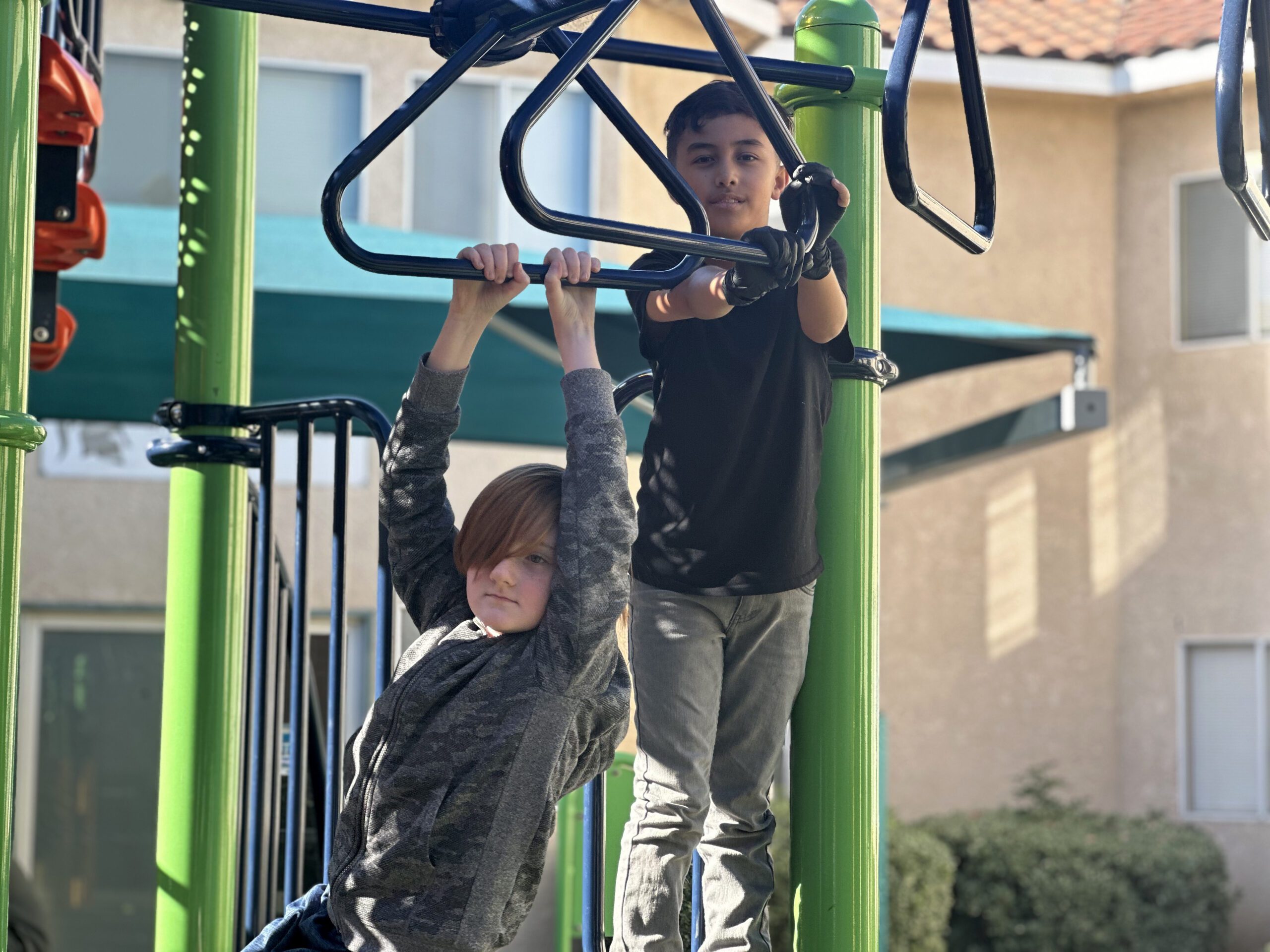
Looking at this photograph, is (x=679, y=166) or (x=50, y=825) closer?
(x=679, y=166)

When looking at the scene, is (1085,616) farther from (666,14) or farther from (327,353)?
(327,353)

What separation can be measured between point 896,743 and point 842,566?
8.90 metres

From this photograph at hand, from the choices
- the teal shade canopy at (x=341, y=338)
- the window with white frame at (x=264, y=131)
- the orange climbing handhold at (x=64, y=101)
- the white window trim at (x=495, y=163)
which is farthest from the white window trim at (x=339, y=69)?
the orange climbing handhold at (x=64, y=101)

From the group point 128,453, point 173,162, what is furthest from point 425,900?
point 173,162

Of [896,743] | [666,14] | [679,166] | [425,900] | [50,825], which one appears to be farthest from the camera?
[896,743]

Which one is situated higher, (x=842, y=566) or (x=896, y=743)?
(x=842, y=566)

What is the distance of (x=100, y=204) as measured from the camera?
3.18 m

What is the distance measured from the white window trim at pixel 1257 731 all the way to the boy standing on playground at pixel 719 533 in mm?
9635

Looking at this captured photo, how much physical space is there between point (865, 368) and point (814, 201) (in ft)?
1.53

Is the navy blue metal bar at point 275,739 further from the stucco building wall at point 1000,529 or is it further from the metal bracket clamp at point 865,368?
the stucco building wall at point 1000,529

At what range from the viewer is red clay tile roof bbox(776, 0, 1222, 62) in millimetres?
10984

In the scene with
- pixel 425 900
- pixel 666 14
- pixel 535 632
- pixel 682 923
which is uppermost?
pixel 666 14

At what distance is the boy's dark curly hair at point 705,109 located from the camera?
1.92 meters

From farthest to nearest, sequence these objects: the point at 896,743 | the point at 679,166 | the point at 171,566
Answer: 1. the point at 896,743
2. the point at 171,566
3. the point at 679,166
